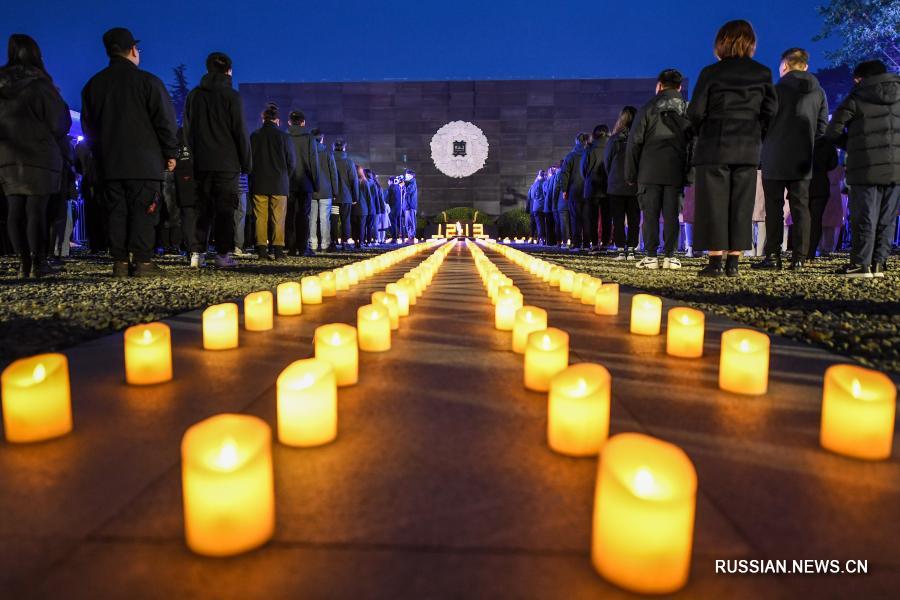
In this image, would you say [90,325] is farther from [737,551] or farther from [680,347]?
[737,551]

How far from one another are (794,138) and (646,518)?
222 inches

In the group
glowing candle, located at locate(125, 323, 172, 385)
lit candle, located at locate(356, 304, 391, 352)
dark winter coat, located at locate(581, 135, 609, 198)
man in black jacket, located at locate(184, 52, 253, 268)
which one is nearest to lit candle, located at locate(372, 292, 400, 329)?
lit candle, located at locate(356, 304, 391, 352)

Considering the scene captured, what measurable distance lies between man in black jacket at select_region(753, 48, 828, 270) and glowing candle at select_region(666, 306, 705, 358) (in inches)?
162

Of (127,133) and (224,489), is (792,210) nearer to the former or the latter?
(127,133)

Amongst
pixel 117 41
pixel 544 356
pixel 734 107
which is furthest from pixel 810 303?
pixel 117 41

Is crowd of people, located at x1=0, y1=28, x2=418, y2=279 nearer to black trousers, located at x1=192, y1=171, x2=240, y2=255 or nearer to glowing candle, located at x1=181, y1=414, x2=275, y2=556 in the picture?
black trousers, located at x1=192, y1=171, x2=240, y2=255

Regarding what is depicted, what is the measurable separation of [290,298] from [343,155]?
800cm

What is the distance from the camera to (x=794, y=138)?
542 cm

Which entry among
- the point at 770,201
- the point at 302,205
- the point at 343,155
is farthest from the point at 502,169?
the point at 770,201

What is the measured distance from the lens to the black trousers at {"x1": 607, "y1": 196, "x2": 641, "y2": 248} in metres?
7.94

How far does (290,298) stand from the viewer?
2953 millimetres

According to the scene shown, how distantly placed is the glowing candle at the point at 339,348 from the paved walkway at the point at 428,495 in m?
0.07

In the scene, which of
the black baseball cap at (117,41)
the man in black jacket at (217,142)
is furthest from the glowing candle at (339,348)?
the man in black jacket at (217,142)

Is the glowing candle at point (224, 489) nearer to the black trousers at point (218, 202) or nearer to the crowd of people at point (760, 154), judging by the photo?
the crowd of people at point (760, 154)
